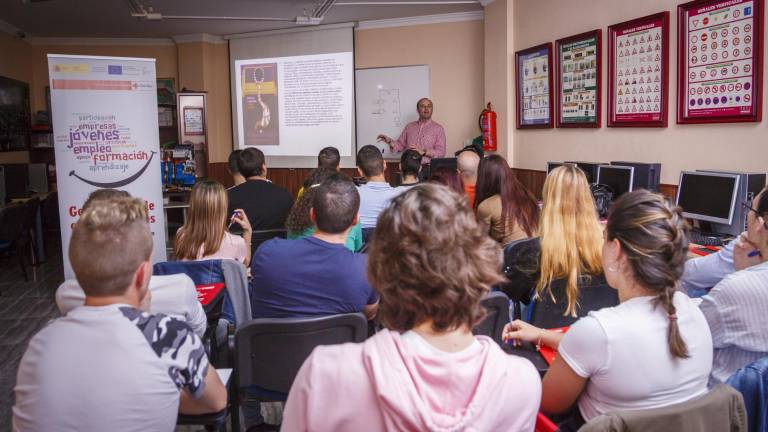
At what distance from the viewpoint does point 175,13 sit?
25.3ft

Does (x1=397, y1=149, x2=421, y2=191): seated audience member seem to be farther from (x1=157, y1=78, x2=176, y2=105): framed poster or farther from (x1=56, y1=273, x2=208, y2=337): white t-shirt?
(x1=157, y1=78, x2=176, y2=105): framed poster

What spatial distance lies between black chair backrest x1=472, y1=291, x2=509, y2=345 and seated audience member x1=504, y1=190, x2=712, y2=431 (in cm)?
54

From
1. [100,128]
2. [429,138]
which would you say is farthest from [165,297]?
[429,138]

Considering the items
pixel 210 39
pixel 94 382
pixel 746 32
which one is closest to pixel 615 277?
pixel 94 382

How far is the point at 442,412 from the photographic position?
37.9 inches

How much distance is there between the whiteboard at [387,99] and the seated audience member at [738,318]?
652cm

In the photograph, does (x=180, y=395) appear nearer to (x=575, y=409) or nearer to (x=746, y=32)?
(x=575, y=409)

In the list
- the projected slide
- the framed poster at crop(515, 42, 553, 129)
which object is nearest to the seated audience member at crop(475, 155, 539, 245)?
the framed poster at crop(515, 42, 553, 129)

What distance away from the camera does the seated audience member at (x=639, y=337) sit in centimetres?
131

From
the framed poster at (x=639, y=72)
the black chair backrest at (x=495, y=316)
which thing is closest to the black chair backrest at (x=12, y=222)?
the black chair backrest at (x=495, y=316)

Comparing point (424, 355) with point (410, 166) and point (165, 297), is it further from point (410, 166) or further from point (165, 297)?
point (410, 166)

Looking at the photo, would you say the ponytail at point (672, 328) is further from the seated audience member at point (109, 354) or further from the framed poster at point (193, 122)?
the framed poster at point (193, 122)

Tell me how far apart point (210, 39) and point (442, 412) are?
927 centimetres

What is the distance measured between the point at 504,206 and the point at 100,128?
298cm
